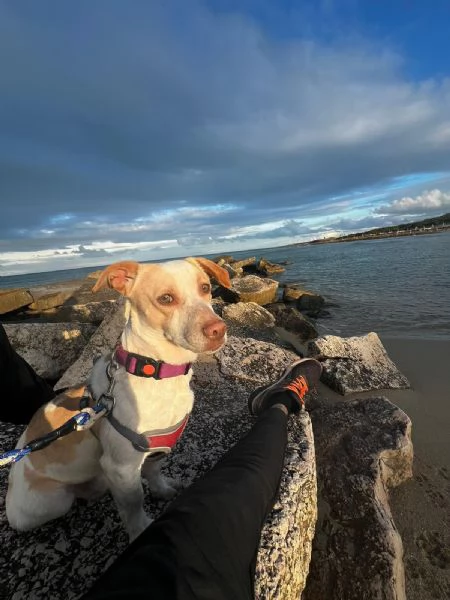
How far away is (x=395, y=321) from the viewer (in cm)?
1013

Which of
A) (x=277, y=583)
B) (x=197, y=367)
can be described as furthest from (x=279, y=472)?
(x=197, y=367)

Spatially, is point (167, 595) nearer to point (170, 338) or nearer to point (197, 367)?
point (170, 338)

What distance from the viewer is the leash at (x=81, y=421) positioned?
1.91 m

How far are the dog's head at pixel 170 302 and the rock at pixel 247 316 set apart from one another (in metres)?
5.26

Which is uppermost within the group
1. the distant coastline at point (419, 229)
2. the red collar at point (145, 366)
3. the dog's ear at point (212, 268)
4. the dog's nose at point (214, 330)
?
the dog's ear at point (212, 268)

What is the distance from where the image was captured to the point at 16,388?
374cm

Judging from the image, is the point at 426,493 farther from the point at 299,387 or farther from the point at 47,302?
the point at 47,302

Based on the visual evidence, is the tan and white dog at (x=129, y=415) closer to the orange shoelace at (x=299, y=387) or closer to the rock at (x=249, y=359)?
the orange shoelace at (x=299, y=387)

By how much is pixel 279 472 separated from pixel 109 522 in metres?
1.31

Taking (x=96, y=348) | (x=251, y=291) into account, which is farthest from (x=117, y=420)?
(x=251, y=291)

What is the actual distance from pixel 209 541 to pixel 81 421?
1.06 m

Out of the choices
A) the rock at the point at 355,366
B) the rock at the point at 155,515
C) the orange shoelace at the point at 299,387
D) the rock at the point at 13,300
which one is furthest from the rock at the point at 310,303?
the rock at the point at 13,300

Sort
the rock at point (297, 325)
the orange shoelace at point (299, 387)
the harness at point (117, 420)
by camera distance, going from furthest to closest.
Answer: the rock at point (297, 325), the orange shoelace at point (299, 387), the harness at point (117, 420)

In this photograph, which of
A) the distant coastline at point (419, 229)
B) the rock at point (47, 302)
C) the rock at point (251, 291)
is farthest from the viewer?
the distant coastline at point (419, 229)
